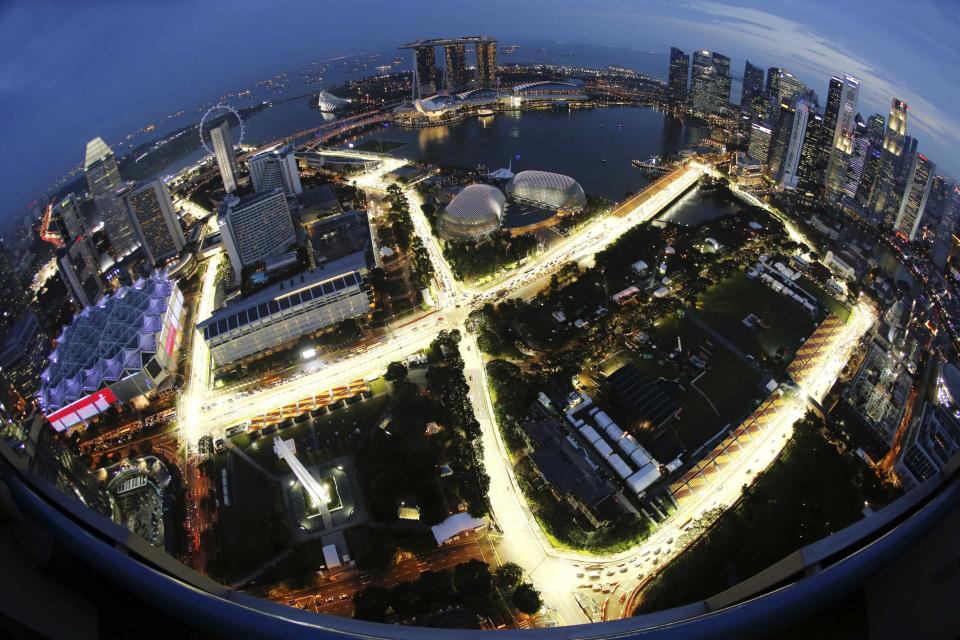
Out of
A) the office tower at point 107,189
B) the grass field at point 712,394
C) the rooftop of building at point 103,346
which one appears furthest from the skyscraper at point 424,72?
the grass field at point 712,394

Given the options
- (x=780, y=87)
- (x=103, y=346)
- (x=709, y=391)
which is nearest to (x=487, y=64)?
(x=780, y=87)

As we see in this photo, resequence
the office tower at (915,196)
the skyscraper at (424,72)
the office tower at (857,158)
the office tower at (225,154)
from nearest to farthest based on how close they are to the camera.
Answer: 1. the office tower at (915,196)
2. the office tower at (857,158)
3. the office tower at (225,154)
4. the skyscraper at (424,72)

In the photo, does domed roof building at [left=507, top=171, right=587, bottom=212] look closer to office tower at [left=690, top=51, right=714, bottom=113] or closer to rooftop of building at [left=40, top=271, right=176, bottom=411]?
rooftop of building at [left=40, top=271, right=176, bottom=411]

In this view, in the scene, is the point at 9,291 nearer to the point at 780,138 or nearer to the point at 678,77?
the point at 780,138

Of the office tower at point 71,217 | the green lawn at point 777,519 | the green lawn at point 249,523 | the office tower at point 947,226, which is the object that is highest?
the office tower at point 71,217

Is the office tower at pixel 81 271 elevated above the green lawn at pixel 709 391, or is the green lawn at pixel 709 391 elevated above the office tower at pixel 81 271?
the office tower at pixel 81 271

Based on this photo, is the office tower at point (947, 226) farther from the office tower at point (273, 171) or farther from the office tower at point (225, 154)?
the office tower at point (225, 154)
